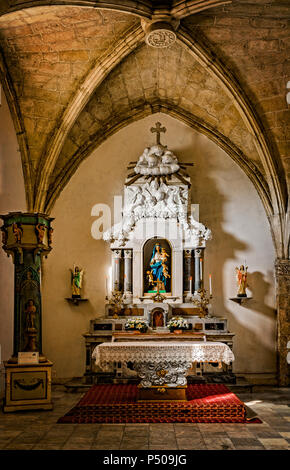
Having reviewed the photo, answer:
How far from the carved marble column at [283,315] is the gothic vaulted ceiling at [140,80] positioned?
17.0 inches

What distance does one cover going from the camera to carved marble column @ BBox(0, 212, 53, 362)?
8852 millimetres

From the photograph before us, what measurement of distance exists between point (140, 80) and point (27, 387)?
25.0ft

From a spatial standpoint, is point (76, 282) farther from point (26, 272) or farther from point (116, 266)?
point (26, 272)

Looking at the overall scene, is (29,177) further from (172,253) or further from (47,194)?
(172,253)

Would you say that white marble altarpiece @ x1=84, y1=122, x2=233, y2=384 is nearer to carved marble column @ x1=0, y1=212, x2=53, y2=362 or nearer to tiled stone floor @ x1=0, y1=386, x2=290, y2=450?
carved marble column @ x1=0, y1=212, x2=53, y2=362

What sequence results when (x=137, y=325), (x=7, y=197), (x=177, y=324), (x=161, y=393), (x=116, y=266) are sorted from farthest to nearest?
(x=116, y=266)
(x=7, y=197)
(x=177, y=324)
(x=137, y=325)
(x=161, y=393)

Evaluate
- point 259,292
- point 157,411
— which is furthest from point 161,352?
point 259,292

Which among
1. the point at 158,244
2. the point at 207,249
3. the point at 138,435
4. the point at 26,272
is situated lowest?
the point at 138,435

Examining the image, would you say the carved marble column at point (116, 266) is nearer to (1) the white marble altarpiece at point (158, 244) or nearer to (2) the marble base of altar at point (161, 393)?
(1) the white marble altarpiece at point (158, 244)

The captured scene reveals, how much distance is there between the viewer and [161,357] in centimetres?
848

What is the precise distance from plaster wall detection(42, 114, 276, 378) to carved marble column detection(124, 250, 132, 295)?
616 mm

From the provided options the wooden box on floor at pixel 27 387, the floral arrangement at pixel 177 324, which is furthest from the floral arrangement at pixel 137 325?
the wooden box on floor at pixel 27 387

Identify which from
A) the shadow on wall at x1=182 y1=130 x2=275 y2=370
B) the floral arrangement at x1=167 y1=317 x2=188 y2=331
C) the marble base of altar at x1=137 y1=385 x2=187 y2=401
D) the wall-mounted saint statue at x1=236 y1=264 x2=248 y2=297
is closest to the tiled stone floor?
the marble base of altar at x1=137 y1=385 x2=187 y2=401

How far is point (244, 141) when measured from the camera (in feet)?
42.8
